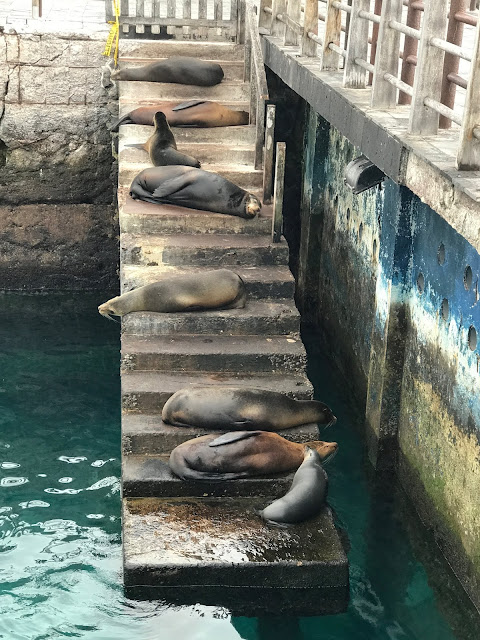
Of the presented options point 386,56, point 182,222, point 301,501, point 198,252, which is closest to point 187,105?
point 182,222

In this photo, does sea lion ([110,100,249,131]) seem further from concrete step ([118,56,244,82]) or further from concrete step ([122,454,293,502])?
concrete step ([122,454,293,502])

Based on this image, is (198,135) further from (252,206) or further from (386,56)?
(386,56)

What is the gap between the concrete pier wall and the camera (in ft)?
20.6

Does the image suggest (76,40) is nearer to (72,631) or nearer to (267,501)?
(267,501)

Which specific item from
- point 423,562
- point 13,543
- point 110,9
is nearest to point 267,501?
point 423,562

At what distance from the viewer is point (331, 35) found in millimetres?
8836

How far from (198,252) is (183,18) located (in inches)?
184

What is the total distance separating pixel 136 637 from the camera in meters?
5.90

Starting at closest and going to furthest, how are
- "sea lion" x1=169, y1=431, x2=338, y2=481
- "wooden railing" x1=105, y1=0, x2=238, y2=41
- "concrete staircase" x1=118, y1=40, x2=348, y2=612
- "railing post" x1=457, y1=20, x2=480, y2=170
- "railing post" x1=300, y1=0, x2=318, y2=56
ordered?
"railing post" x1=457, y1=20, x2=480, y2=170 → "concrete staircase" x1=118, y1=40, x2=348, y2=612 → "sea lion" x1=169, y1=431, x2=338, y2=481 → "railing post" x1=300, y1=0, x2=318, y2=56 → "wooden railing" x1=105, y1=0, x2=238, y2=41

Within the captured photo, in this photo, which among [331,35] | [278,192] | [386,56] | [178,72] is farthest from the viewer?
[178,72]

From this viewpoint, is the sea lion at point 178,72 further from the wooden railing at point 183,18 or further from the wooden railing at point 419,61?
the wooden railing at point 419,61

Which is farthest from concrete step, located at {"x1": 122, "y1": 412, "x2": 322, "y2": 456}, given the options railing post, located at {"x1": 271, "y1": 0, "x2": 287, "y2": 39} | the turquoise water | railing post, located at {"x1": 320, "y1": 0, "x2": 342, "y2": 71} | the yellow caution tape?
railing post, located at {"x1": 271, "y1": 0, "x2": 287, "y2": 39}

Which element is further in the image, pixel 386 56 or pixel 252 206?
pixel 252 206

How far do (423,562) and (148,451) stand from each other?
2.19 m
